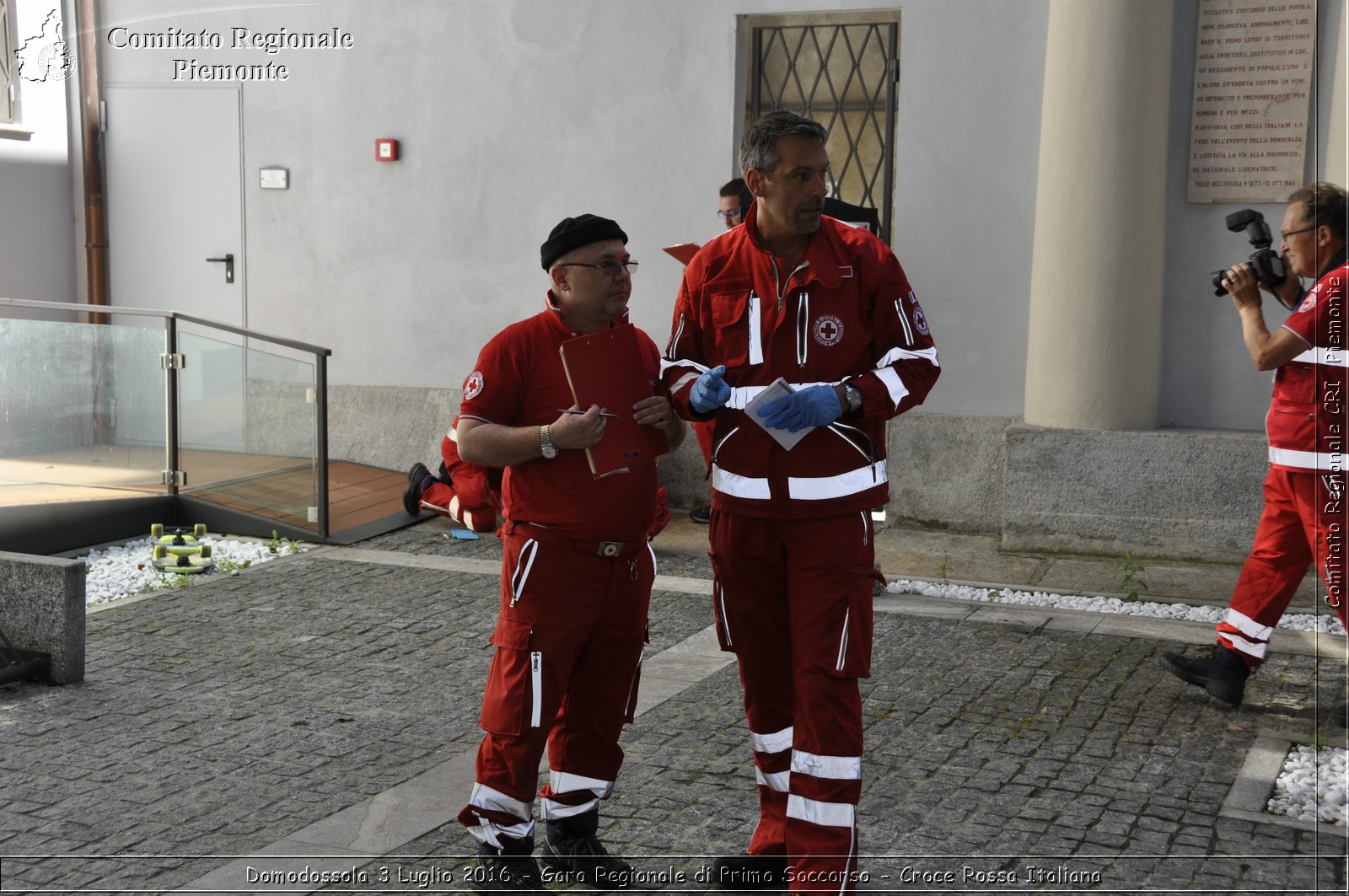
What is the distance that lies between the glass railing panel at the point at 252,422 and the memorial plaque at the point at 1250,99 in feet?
18.4

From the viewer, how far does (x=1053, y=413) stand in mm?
8609

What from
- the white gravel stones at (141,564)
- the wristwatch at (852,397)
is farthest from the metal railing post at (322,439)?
the wristwatch at (852,397)

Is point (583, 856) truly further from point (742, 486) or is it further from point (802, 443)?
point (802, 443)

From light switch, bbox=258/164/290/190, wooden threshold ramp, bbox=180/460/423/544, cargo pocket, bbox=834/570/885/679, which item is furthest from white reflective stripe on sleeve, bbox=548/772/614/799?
light switch, bbox=258/164/290/190

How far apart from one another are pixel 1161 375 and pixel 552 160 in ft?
14.6

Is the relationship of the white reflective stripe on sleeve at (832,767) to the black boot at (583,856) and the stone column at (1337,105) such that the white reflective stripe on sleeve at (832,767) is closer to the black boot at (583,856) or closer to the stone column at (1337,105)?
the black boot at (583,856)

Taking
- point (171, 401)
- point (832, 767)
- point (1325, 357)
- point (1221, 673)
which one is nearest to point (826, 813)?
point (832, 767)

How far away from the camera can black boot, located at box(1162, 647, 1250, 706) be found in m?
5.56

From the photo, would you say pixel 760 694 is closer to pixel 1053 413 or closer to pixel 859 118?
pixel 1053 413

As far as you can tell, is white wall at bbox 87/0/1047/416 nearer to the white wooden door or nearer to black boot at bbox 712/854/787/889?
the white wooden door

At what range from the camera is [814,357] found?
12.4 ft

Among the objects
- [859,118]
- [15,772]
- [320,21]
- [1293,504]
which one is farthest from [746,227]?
[320,21]

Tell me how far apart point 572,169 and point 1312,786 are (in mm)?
6874

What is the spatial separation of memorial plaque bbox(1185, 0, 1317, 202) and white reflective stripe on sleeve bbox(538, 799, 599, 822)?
6072 mm
